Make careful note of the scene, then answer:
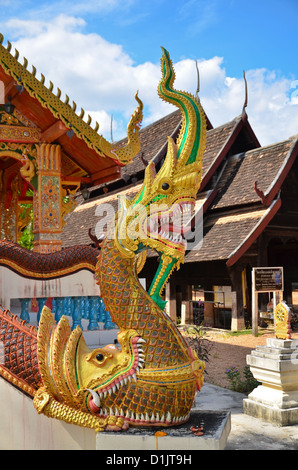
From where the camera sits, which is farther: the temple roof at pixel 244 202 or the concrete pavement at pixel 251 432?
the temple roof at pixel 244 202

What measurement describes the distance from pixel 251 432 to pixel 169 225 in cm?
255

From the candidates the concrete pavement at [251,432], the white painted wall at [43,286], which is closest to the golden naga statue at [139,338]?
the concrete pavement at [251,432]

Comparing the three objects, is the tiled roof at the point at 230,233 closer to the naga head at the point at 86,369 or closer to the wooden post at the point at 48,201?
the wooden post at the point at 48,201

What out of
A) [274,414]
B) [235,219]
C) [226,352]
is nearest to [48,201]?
[274,414]

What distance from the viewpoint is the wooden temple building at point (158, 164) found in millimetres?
7672

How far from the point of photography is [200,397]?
6.35m

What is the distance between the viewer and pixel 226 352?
10711 mm

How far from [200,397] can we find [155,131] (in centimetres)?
1571

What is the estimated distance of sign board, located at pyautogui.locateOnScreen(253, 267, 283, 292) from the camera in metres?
12.0

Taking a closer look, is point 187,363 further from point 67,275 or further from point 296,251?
point 296,251

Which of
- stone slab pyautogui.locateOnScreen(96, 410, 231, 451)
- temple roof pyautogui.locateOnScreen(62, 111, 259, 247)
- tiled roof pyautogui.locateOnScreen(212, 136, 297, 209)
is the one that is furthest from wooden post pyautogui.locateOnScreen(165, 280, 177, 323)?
stone slab pyautogui.locateOnScreen(96, 410, 231, 451)

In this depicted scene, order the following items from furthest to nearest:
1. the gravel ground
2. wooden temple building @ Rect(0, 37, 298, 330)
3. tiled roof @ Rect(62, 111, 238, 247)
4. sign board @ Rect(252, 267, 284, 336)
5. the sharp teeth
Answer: tiled roof @ Rect(62, 111, 238, 247) → sign board @ Rect(252, 267, 284, 336) → the gravel ground → wooden temple building @ Rect(0, 37, 298, 330) → the sharp teeth

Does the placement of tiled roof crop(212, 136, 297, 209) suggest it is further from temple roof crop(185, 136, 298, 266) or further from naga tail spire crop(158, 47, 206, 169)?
naga tail spire crop(158, 47, 206, 169)
